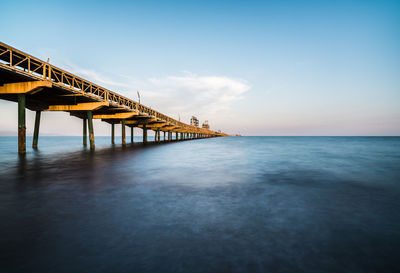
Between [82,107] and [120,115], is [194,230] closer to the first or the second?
[82,107]

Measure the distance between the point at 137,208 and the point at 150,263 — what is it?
7.34ft

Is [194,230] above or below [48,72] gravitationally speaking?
below

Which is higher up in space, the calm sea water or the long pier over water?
the long pier over water

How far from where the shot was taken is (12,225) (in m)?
3.73

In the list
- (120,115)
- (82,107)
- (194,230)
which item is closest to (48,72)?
(82,107)

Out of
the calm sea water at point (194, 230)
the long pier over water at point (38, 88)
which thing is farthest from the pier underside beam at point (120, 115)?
the calm sea water at point (194, 230)

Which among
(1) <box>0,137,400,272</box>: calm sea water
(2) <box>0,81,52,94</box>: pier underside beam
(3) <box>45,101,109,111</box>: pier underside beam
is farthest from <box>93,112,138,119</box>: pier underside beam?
(1) <box>0,137,400,272</box>: calm sea water

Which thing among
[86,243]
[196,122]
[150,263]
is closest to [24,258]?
[86,243]

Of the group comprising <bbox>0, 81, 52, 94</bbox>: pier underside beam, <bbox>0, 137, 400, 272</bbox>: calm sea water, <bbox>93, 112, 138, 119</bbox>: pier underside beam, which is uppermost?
<bbox>0, 81, 52, 94</bbox>: pier underside beam

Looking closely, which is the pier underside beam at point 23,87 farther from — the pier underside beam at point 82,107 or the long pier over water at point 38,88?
the pier underside beam at point 82,107

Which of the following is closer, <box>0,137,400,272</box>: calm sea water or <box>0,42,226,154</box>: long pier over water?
<box>0,137,400,272</box>: calm sea water

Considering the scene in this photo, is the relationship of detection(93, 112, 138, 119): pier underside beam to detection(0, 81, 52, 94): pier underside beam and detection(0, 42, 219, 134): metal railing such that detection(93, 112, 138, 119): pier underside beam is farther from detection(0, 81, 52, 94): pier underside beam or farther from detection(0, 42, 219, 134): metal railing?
detection(0, 81, 52, 94): pier underside beam

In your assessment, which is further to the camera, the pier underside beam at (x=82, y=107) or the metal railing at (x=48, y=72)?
the pier underside beam at (x=82, y=107)

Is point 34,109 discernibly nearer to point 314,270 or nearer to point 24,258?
point 24,258
